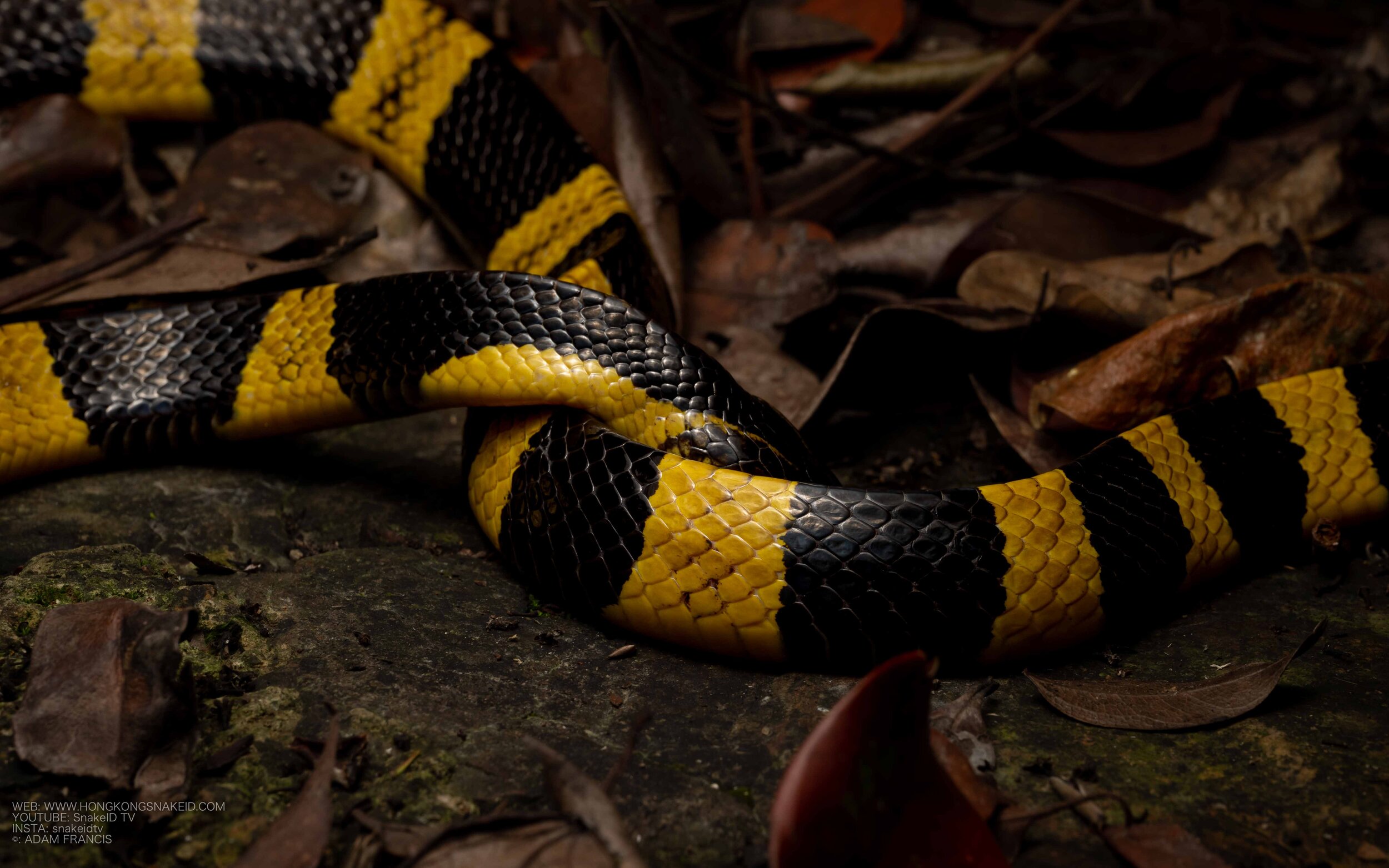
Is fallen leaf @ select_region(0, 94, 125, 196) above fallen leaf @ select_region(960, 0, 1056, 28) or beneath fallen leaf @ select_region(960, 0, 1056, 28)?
beneath

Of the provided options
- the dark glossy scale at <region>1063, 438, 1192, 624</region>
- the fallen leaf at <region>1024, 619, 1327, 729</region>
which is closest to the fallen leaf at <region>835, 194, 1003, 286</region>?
the dark glossy scale at <region>1063, 438, 1192, 624</region>

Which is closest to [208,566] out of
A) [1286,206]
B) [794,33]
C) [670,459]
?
[670,459]

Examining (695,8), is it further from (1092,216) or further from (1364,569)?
(1364,569)

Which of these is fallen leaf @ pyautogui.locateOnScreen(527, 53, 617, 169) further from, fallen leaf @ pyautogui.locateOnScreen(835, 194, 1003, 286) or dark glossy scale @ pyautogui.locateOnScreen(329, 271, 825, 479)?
dark glossy scale @ pyautogui.locateOnScreen(329, 271, 825, 479)

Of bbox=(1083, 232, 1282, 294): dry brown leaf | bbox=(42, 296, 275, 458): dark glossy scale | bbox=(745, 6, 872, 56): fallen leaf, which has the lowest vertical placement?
bbox=(42, 296, 275, 458): dark glossy scale

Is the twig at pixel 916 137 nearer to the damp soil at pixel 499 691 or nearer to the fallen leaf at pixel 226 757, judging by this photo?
the damp soil at pixel 499 691

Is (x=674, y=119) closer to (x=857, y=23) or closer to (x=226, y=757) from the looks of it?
(x=857, y=23)

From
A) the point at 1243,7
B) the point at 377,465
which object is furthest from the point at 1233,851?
the point at 1243,7
